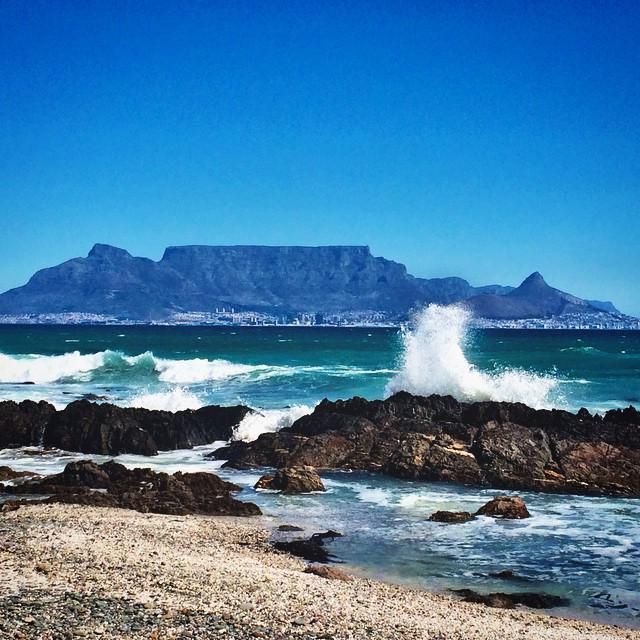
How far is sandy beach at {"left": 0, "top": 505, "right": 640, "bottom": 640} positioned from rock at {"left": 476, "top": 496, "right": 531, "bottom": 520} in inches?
203

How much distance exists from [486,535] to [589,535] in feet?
6.35

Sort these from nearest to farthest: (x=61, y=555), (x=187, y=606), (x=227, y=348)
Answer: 1. (x=187, y=606)
2. (x=61, y=555)
3. (x=227, y=348)

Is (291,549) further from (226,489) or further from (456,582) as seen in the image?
(226,489)

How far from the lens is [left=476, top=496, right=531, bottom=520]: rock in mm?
16844

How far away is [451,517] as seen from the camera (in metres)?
16.5

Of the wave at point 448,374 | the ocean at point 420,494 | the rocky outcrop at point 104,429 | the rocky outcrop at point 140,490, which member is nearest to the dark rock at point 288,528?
the ocean at point 420,494

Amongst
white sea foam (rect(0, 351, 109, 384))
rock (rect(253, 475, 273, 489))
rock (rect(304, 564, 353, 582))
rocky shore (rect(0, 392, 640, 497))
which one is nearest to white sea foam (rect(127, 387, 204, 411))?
rocky shore (rect(0, 392, 640, 497))

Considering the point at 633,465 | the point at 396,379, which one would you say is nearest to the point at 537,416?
the point at 633,465

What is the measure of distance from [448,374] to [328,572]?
2253 cm

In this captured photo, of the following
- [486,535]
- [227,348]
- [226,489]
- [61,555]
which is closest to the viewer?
[61,555]

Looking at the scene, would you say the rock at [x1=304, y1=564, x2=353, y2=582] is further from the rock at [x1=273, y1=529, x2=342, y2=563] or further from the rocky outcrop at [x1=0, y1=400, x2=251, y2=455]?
the rocky outcrop at [x1=0, y1=400, x2=251, y2=455]

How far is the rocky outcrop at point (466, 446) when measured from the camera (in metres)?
20.1

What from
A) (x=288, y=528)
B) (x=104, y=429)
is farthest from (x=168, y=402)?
(x=288, y=528)

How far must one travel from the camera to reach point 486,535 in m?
15.5
